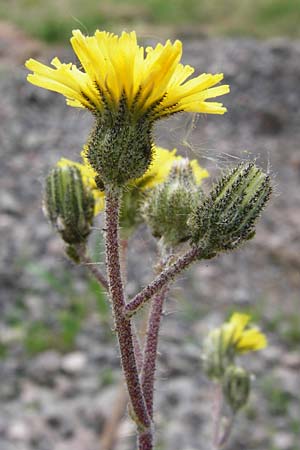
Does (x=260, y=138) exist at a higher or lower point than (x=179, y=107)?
higher

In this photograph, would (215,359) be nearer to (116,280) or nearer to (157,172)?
(157,172)

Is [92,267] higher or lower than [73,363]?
lower

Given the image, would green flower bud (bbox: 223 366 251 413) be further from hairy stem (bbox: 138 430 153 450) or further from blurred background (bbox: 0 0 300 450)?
hairy stem (bbox: 138 430 153 450)

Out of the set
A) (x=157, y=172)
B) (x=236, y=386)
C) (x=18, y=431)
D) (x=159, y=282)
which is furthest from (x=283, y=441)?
(x=159, y=282)

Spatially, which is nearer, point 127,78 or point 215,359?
point 127,78

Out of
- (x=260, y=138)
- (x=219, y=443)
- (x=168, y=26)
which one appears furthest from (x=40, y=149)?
(x=219, y=443)

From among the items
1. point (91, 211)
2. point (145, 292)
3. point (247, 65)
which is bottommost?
point (145, 292)

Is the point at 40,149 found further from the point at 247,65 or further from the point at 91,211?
the point at 91,211

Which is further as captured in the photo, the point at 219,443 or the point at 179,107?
the point at 219,443
